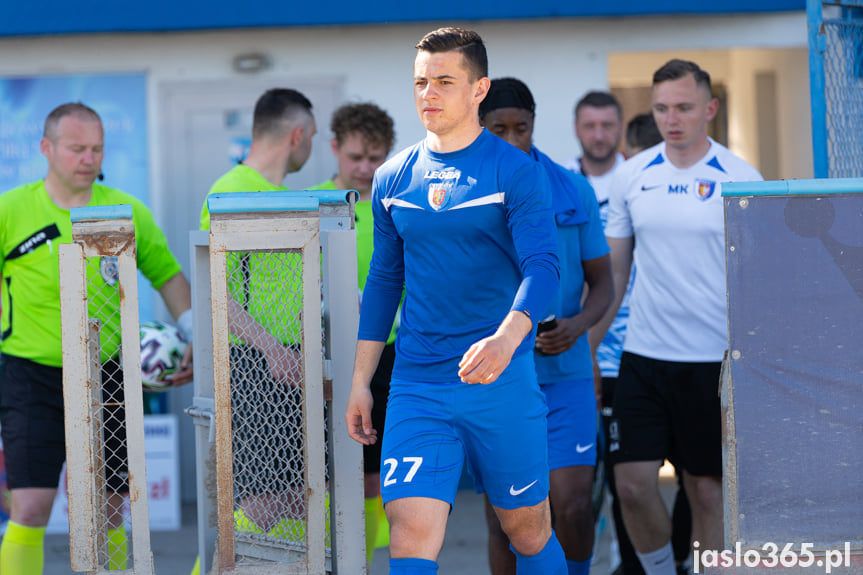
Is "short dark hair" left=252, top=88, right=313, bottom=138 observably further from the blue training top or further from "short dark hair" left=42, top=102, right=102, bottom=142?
the blue training top

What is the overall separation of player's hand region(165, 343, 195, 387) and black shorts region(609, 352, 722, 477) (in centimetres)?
192

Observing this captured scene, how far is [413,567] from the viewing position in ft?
10.9

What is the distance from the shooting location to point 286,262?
3826 millimetres

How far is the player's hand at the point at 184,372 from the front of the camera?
4965mm

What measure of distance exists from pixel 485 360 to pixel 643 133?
398 cm

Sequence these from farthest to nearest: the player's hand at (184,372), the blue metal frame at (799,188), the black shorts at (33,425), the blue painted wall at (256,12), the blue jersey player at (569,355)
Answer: the blue painted wall at (256,12) < the player's hand at (184,372) < the black shorts at (33,425) < the blue jersey player at (569,355) < the blue metal frame at (799,188)

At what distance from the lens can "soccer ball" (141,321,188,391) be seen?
16.0 ft

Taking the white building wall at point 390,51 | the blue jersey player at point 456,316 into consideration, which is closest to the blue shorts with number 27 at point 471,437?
the blue jersey player at point 456,316

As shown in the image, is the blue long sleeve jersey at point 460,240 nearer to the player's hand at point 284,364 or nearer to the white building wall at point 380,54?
the player's hand at point 284,364

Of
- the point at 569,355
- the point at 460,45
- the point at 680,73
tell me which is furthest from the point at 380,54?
the point at 460,45

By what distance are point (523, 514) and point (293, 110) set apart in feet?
7.84

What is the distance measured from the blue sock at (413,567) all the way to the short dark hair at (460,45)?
149 centimetres

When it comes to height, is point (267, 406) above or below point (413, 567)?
above

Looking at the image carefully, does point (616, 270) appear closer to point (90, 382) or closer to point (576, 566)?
point (576, 566)
